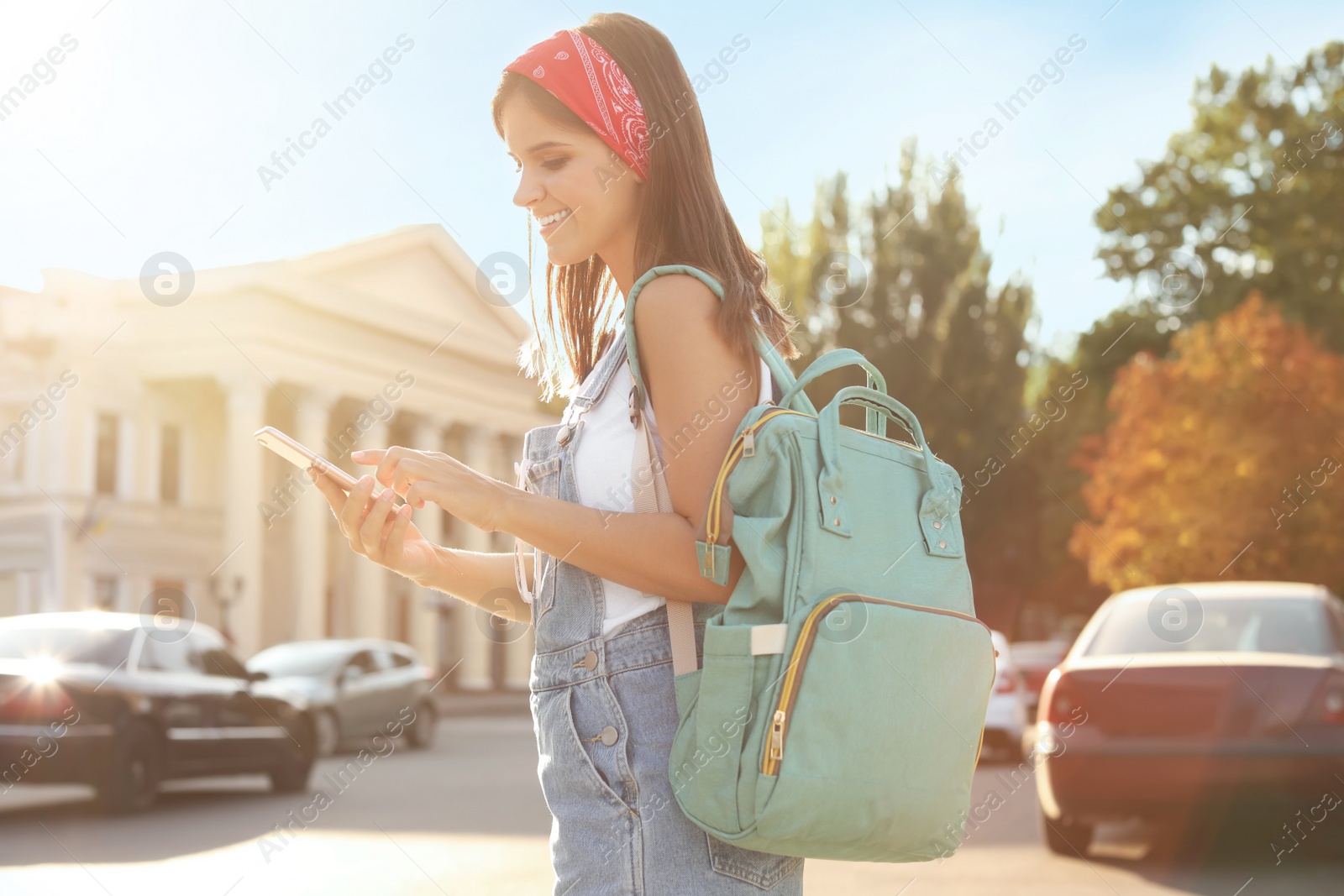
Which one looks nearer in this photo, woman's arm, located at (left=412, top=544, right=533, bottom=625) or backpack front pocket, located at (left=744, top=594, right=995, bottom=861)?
backpack front pocket, located at (left=744, top=594, right=995, bottom=861)

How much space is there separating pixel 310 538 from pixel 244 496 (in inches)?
92.3

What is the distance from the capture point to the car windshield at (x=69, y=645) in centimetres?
1033

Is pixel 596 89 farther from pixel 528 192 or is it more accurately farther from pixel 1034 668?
pixel 1034 668

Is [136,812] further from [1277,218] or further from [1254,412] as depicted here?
[1277,218]

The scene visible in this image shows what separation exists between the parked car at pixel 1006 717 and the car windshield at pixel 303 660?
25.9 feet

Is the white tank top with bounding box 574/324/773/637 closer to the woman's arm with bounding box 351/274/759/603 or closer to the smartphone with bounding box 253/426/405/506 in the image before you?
the woman's arm with bounding box 351/274/759/603

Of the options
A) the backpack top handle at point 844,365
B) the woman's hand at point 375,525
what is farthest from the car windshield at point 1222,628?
the woman's hand at point 375,525

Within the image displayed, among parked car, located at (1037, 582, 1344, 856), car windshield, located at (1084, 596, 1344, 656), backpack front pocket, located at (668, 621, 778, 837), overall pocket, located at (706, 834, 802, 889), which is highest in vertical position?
backpack front pocket, located at (668, 621, 778, 837)

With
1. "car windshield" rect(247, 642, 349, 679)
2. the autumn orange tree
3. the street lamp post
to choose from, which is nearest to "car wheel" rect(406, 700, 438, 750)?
"car windshield" rect(247, 642, 349, 679)

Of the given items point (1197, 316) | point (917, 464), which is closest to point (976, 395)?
point (1197, 316)

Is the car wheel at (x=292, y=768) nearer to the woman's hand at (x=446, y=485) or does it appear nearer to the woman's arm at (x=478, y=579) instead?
the woman's arm at (x=478, y=579)

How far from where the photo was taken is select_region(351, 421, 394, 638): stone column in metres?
42.0

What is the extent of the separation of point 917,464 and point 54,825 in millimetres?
9533

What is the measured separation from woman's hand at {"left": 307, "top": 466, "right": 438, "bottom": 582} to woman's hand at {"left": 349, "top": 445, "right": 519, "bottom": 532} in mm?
106
